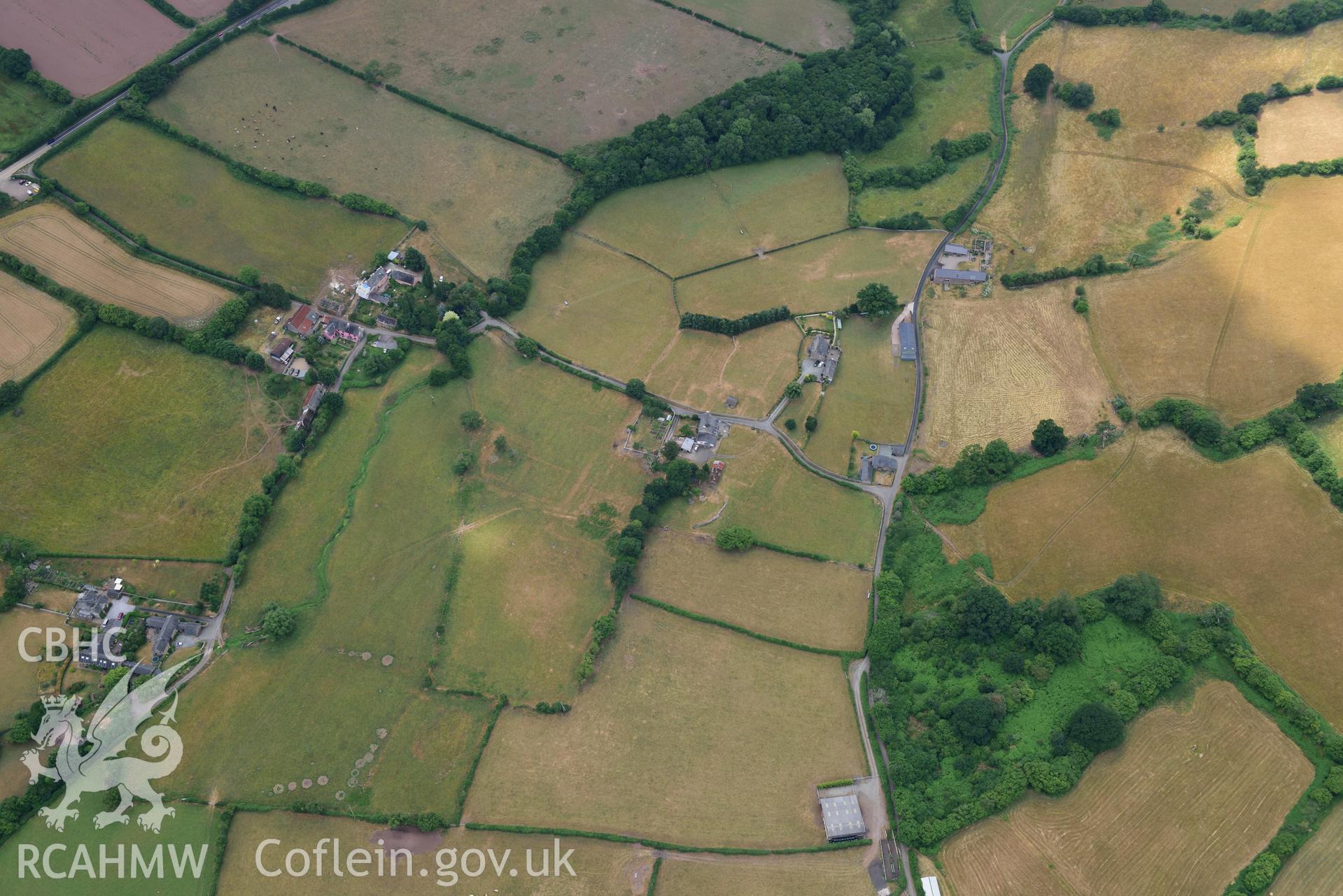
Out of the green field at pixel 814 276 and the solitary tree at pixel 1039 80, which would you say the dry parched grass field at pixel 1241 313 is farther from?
the solitary tree at pixel 1039 80

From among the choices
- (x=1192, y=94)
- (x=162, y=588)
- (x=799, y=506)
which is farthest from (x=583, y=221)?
(x=1192, y=94)

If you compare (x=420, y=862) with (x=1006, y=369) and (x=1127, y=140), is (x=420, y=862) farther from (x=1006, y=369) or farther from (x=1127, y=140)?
(x=1127, y=140)

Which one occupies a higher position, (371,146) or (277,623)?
(371,146)

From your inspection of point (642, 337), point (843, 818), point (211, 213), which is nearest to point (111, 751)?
point (211, 213)

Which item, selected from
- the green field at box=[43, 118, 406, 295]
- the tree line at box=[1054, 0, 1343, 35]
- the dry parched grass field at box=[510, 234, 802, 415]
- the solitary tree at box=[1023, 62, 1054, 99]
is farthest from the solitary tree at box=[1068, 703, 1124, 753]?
the tree line at box=[1054, 0, 1343, 35]

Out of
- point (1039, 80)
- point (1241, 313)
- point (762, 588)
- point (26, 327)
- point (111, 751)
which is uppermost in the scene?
point (1039, 80)

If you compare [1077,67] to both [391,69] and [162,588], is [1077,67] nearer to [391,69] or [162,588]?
[391,69]
